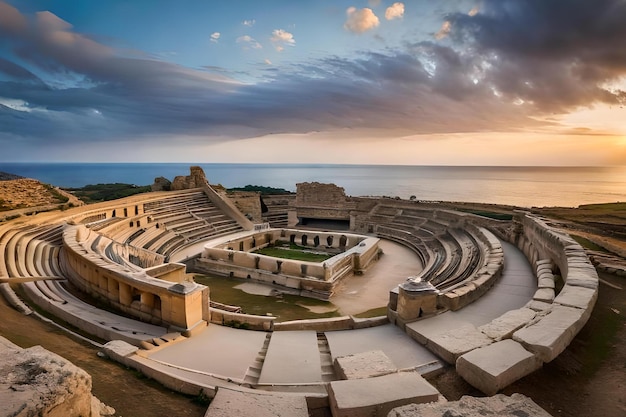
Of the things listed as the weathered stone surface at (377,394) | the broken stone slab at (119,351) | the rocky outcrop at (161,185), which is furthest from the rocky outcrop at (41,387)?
the rocky outcrop at (161,185)

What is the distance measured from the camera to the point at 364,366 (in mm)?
4977

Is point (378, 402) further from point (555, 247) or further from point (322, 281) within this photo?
point (322, 281)

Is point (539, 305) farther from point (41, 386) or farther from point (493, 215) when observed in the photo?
point (493, 215)

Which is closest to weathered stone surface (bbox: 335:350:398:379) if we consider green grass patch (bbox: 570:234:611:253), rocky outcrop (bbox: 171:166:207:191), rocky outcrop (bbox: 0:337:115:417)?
rocky outcrop (bbox: 0:337:115:417)

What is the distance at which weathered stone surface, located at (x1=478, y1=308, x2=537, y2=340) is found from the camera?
17.9ft

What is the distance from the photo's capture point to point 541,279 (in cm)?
833

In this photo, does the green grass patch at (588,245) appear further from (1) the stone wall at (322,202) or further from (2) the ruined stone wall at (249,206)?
(2) the ruined stone wall at (249,206)

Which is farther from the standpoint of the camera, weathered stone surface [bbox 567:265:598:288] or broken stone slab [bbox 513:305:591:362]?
weathered stone surface [bbox 567:265:598:288]

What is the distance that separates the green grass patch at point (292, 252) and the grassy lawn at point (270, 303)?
14.6 ft

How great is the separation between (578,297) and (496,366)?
3.12 meters

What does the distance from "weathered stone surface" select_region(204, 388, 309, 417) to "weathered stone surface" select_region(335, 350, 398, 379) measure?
3.10 ft

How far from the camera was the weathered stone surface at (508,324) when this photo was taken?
5.46m

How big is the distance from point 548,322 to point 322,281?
32.9 feet

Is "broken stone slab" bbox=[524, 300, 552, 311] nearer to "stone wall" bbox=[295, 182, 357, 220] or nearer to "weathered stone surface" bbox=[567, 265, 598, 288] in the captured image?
"weathered stone surface" bbox=[567, 265, 598, 288]
